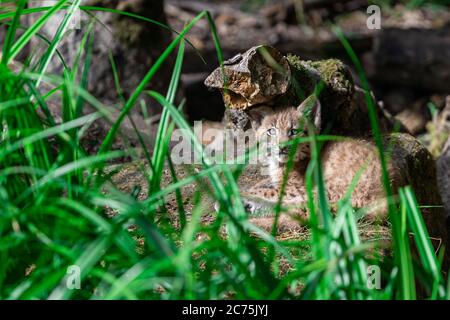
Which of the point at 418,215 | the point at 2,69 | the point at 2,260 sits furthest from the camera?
the point at 2,69

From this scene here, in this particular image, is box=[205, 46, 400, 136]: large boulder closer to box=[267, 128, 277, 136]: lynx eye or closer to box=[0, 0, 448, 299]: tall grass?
box=[267, 128, 277, 136]: lynx eye

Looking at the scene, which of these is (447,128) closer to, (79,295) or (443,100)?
(443,100)

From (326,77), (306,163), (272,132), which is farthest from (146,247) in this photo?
(326,77)

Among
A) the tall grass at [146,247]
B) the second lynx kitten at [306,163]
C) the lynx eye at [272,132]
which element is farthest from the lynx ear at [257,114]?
the tall grass at [146,247]

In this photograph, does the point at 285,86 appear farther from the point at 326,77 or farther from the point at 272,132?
the point at 326,77

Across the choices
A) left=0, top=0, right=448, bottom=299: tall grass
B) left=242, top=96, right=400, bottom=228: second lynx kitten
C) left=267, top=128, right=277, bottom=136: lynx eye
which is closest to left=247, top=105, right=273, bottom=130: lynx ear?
left=242, top=96, right=400, bottom=228: second lynx kitten

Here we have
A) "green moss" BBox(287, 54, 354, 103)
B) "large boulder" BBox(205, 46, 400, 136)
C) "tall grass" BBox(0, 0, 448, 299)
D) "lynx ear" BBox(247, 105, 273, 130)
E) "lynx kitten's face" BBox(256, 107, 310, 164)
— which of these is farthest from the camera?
"green moss" BBox(287, 54, 354, 103)

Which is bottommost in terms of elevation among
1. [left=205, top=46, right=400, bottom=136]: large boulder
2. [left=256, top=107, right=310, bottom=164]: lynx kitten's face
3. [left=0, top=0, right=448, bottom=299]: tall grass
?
[left=0, top=0, right=448, bottom=299]: tall grass

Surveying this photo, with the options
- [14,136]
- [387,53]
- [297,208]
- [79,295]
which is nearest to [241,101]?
[297,208]
